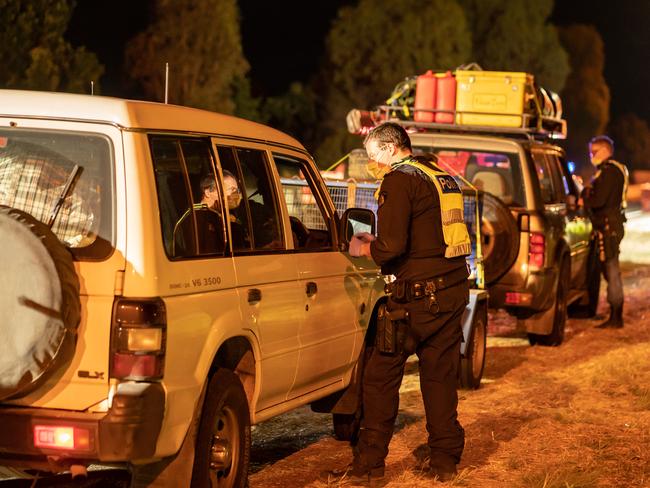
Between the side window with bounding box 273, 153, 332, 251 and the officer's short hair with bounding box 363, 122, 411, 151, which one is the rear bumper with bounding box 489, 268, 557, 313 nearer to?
the side window with bounding box 273, 153, 332, 251

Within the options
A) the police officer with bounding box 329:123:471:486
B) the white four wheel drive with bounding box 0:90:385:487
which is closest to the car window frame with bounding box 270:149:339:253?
the police officer with bounding box 329:123:471:486

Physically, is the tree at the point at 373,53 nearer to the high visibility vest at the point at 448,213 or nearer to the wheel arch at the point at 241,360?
the high visibility vest at the point at 448,213

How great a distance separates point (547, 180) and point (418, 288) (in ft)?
19.3

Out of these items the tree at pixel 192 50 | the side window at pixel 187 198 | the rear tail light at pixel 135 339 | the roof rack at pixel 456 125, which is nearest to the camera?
the rear tail light at pixel 135 339

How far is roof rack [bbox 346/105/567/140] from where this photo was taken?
12227 mm

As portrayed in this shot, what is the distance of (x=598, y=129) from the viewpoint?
72938mm

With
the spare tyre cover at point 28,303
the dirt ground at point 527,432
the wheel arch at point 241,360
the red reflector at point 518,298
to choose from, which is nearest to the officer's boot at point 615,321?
the dirt ground at point 527,432

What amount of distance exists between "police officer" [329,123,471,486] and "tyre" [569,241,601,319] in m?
7.72

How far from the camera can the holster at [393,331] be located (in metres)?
6.24

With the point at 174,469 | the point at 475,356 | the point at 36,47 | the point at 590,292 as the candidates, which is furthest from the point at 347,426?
the point at 36,47

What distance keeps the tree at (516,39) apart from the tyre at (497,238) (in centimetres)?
5355

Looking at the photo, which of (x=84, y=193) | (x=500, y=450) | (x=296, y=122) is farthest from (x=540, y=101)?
(x=296, y=122)

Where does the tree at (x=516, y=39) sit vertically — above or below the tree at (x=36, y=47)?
above

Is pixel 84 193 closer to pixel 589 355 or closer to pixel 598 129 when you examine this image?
pixel 589 355
